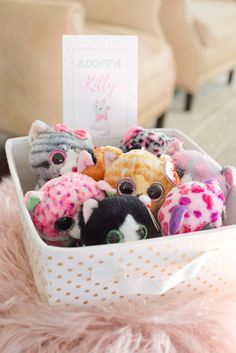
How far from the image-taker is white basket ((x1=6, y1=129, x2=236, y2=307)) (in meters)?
0.45

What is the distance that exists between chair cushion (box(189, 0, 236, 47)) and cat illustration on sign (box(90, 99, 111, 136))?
1403 mm

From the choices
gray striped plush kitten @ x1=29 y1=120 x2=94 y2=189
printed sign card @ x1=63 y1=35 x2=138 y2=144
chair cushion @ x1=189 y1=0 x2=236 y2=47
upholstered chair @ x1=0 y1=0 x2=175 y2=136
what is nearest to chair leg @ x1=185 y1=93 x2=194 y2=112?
chair cushion @ x1=189 y1=0 x2=236 y2=47

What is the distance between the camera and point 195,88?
204 centimetres

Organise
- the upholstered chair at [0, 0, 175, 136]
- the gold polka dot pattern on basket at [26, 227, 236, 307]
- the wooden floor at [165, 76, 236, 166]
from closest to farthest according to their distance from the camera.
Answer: the gold polka dot pattern on basket at [26, 227, 236, 307] < the upholstered chair at [0, 0, 175, 136] < the wooden floor at [165, 76, 236, 166]

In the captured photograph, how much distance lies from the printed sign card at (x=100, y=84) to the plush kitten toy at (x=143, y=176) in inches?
6.7

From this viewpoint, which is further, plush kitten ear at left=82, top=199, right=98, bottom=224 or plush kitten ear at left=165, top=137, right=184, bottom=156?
plush kitten ear at left=165, top=137, right=184, bottom=156

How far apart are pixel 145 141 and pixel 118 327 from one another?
0.30 m

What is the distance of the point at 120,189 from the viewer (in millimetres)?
581

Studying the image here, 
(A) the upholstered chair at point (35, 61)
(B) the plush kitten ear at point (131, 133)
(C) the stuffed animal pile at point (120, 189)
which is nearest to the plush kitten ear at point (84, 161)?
(C) the stuffed animal pile at point (120, 189)

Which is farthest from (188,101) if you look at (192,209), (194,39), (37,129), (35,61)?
(192,209)

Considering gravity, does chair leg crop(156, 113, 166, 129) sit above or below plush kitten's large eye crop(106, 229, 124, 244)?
below

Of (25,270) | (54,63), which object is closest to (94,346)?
(25,270)

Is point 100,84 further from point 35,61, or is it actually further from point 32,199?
point 35,61

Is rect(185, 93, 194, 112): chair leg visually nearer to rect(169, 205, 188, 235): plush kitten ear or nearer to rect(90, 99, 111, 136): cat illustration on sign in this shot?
rect(90, 99, 111, 136): cat illustration on sign
